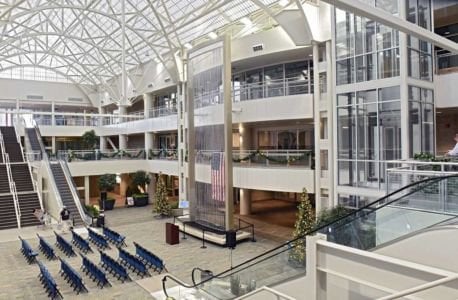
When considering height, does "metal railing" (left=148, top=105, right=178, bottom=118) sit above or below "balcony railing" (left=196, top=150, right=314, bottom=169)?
above

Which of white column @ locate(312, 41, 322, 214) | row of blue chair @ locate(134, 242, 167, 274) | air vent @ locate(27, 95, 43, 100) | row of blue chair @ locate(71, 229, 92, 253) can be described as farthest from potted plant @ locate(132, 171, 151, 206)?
air vent @ locate(27, 95, 43, 100)

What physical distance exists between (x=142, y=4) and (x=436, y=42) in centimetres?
2513

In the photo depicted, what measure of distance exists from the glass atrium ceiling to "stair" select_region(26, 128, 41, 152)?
25.2 feet

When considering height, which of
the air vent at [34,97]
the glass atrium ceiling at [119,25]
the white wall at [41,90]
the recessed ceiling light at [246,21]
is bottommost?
the air vent at [34,97]

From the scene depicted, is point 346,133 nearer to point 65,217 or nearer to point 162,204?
point 162,204

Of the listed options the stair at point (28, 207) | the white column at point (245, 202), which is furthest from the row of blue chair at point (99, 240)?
the white column at point (245, 202)

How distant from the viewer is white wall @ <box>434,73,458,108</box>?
13734 mm

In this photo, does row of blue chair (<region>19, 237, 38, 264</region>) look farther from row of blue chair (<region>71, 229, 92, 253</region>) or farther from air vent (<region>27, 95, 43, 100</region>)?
air vent (<region>27, 95, 43, 100</region>)

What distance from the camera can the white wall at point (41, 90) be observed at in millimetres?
41103

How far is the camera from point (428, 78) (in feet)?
45.0

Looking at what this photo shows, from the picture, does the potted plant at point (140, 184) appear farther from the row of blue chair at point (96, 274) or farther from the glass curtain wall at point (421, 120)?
the glass curtain wall at point (421, 120)

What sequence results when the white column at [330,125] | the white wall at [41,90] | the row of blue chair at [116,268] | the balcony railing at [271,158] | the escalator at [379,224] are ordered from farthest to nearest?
the white wall at [41,90] → the balcony railing at [271,158] → the white column at [330,125] → the row of blue chair at [116,268] → the escalator at [379,224]

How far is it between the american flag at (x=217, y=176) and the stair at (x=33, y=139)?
1564 centimetres

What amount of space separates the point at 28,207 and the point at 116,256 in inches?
389
